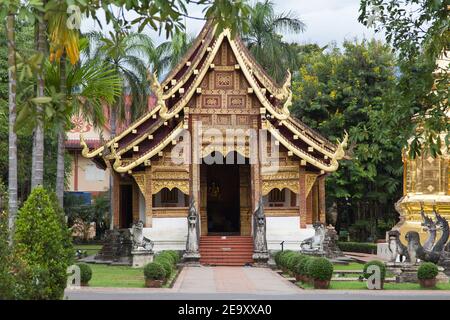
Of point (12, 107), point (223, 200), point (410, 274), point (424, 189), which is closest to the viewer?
point (12, 107)

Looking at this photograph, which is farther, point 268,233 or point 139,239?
point 268,233

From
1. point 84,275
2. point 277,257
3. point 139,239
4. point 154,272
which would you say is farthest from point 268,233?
point 84,275

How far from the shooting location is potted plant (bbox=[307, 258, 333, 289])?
17797mm

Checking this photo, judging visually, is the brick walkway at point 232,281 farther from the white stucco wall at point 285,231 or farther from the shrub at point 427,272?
the shrub at point 427,272

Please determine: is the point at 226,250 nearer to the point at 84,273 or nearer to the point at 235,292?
the point at 84,273

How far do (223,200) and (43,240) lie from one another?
22.7 meters

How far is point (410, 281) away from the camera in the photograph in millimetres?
19688

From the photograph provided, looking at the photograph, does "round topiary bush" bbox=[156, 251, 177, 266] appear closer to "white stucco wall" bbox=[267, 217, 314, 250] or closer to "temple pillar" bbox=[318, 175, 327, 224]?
"white stucco wall" bbox=[267, 217, 314, 250]

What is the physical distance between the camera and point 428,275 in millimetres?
18281

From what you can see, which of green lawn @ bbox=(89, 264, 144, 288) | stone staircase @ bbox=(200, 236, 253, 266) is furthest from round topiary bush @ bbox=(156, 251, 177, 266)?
stone staircase @ bbox=(200, 236, 253, 266)

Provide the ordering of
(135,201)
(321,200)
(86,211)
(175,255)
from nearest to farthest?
(175,255), (135,201), (321,200), (86,211)
